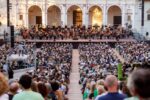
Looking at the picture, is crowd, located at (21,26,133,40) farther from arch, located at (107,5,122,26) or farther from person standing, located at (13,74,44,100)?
person standing, located at (13,74,44,100)

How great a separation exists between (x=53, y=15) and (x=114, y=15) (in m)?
9.35

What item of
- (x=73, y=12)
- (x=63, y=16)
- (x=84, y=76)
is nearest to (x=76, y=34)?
(x=63, y=16)

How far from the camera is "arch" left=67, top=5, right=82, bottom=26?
71500mm

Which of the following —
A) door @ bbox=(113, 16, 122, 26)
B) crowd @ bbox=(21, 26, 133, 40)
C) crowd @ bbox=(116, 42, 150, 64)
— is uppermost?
door @ bbox=(113, 16, 122, 26)

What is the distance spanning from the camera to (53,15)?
72.4 m

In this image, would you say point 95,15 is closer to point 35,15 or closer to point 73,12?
point 73,12

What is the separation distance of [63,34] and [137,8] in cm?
1273

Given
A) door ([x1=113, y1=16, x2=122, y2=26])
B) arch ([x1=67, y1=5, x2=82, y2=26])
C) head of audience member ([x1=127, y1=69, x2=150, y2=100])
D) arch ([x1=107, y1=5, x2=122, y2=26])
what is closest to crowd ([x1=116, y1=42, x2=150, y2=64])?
door ([x1=113, y1=16, x2=122, y2=26])

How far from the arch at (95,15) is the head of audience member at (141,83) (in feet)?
216

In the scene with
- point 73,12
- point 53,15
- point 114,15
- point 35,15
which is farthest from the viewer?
point 53,15

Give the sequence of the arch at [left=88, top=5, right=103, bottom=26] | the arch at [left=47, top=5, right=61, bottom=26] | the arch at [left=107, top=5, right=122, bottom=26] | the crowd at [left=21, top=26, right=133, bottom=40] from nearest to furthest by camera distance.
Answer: the crowd at [left=21, top=26, right=133, bottom=40] → the arch at [left=107, top=5, right=122, bottom=26] → the arch at [left=88, top=5, right=103, bottom=26] → the arch at [left=47, top=5, right=61, bottom=26]

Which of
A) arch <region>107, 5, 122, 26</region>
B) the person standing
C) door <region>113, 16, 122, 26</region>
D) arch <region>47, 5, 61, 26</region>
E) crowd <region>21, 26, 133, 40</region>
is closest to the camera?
the person standing

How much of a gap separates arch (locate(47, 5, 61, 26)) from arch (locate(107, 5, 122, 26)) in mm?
7656

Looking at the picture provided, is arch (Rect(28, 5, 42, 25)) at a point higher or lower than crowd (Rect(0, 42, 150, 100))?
higher
